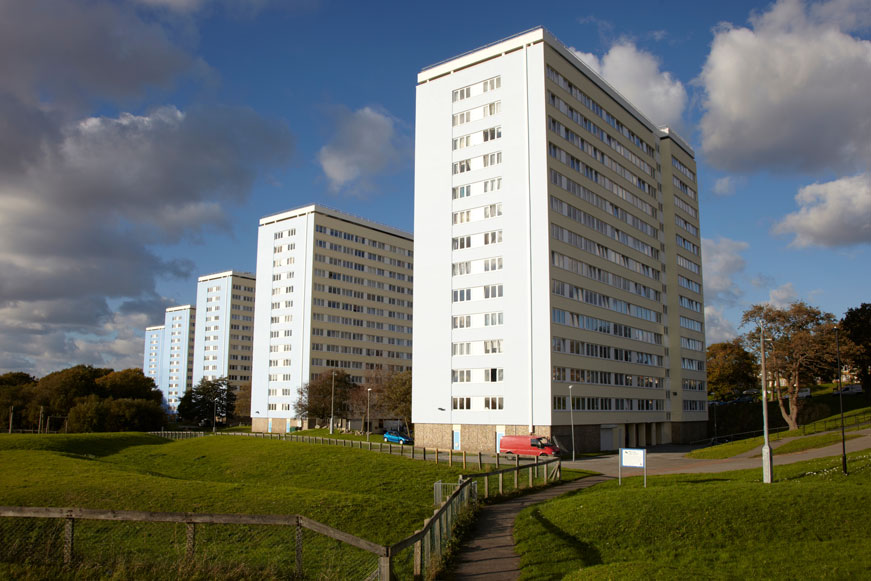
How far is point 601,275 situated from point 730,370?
45.7m

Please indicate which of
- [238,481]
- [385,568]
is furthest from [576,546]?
[238,481]

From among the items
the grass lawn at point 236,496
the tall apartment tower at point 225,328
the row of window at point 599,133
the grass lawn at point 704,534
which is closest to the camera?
the grass lawn at point 704,534

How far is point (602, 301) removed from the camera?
74.4 meters

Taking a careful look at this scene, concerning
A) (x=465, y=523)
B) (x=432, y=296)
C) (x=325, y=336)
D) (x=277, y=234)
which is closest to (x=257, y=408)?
(x=325, y=336)

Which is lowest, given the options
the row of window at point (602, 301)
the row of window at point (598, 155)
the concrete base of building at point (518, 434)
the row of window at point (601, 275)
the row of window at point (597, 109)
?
the concrete base of building at point (518, 434)

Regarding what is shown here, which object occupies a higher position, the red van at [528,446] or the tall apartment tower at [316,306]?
the tall apartment tower at [316,306]

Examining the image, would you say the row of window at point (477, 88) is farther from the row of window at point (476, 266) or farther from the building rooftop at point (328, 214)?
the building rooftop at point (328, 214)

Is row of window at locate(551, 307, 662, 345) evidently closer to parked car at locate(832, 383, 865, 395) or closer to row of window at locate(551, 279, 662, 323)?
row of window at locate(551, 279, 662, 323)

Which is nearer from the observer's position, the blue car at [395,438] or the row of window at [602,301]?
the row of window at [602,301]

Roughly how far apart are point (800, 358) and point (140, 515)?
74.9 meters

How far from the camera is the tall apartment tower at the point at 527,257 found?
65.4m

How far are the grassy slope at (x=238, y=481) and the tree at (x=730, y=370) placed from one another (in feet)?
258

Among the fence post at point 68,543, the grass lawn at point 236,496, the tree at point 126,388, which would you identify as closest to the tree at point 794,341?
the grass lawn at point 236,496

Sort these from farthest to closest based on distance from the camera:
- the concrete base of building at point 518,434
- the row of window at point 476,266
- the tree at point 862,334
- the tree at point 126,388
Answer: the tree at point 126,388 → the tree at point 862,334 → the row of window at point 476,266 → the concrete base of building at point 518,434
